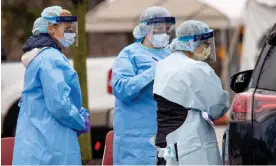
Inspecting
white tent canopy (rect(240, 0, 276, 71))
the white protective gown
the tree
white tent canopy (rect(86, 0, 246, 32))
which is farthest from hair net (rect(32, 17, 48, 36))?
white tent canopy (rect(86, 0, 246, 32))

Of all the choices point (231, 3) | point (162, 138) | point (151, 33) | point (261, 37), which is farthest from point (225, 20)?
point (162, 138)

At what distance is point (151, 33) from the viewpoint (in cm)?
675

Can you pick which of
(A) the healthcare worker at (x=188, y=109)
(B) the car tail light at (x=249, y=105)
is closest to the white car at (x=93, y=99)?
(A) the healthcare worker at (x=188, y=109)

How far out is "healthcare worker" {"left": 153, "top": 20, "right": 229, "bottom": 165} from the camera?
217 inches

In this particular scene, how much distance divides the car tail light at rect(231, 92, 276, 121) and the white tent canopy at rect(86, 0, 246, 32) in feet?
38.7

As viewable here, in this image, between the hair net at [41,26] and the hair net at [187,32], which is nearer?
the hair net at [187,32]

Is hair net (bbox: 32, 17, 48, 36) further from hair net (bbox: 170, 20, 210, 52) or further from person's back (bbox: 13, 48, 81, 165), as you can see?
hair net (bbox: 170, 20, 210, 52)

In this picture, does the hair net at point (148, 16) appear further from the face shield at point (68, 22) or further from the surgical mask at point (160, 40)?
the face shield at point (68, 22)

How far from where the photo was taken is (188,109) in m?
5.54

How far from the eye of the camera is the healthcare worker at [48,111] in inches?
233

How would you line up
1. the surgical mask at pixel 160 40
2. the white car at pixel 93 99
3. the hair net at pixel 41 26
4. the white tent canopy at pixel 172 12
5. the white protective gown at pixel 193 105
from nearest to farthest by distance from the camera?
1. the white protective gown at pixel 193 105
2. the hair net at pixel 41 26
3. the surgical mask at pixel 160 40
4. the white car at pixel 93 99
5. the white tent canopy at pixel 172 12

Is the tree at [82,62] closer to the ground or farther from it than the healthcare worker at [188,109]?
closer to the ground

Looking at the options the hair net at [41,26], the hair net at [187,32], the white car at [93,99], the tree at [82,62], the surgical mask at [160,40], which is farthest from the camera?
the white car at [93,99]

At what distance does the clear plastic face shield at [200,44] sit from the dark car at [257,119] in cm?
43
